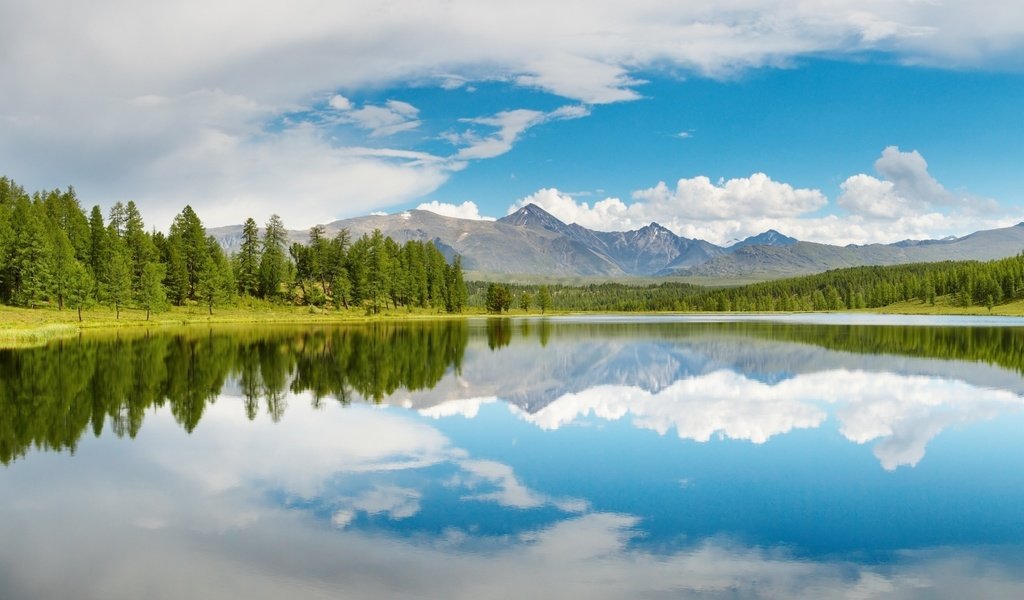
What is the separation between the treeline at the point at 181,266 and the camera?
100188 mm

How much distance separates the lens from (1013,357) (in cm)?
5031

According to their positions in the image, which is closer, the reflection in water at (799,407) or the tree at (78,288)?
the reflection in water at (799,407)

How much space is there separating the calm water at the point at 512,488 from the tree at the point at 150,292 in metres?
82.4

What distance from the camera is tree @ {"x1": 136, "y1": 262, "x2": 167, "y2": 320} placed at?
110 meters

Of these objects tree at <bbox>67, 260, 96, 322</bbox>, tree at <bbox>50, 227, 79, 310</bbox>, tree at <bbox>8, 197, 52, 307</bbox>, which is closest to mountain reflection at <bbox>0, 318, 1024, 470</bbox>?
tree at <bbox>50, 227, 79, 310</bbox>

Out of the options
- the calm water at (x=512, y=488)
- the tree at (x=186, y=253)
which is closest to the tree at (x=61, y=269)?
the tree at (x=186, y=253)

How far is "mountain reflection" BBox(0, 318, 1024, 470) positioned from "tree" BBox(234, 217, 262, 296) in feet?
273

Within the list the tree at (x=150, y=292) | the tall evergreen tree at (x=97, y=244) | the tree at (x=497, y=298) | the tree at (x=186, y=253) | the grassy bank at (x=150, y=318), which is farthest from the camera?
the tree at (x=497, y=298)

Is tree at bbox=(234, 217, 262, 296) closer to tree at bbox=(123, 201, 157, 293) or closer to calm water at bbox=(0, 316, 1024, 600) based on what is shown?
tree at bbox=(123, 201, 157, 293)

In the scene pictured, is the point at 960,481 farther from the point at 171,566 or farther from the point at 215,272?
the point at 215,272

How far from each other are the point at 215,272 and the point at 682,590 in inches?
5147

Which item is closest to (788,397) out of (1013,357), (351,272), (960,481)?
(960,481)

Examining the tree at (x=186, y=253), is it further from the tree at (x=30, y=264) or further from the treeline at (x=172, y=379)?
the treeline at (x=172, y=379)

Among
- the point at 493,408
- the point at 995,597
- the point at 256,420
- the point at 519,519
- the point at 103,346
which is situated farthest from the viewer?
the point at 103,346
